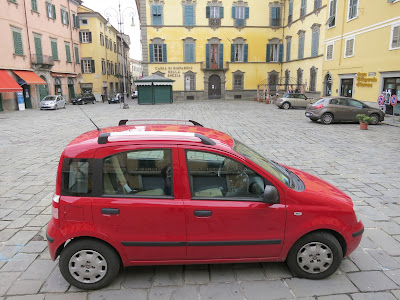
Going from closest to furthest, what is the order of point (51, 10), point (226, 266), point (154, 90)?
point (226, 266), point (51, 10), point (154, 90)

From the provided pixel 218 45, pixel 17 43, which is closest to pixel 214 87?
pixel 218 45

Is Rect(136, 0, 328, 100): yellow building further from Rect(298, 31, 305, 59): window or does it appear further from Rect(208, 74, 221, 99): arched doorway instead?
Rect(298, 31, 305, 59): window

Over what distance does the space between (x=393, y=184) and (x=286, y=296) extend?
4861mm

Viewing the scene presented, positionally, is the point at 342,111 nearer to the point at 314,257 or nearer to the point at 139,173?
the point at 314,257

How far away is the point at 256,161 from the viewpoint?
3557 mm

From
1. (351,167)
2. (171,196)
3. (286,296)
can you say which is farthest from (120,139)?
(351,167)

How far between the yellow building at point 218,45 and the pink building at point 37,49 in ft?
30.3

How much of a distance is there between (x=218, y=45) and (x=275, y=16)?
8.46m

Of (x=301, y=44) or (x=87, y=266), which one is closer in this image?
(x=87, y=266)

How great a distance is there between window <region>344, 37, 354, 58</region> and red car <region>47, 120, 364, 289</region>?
2393 cm

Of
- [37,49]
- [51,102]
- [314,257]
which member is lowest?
[314,257]

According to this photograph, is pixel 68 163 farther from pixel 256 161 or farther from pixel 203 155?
pixel 256 161

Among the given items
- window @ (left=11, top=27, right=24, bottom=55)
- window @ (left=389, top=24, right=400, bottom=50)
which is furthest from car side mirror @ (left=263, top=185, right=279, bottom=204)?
window @ (left=11, top=27, right=24, bottom=55)

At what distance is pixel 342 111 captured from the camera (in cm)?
1628
